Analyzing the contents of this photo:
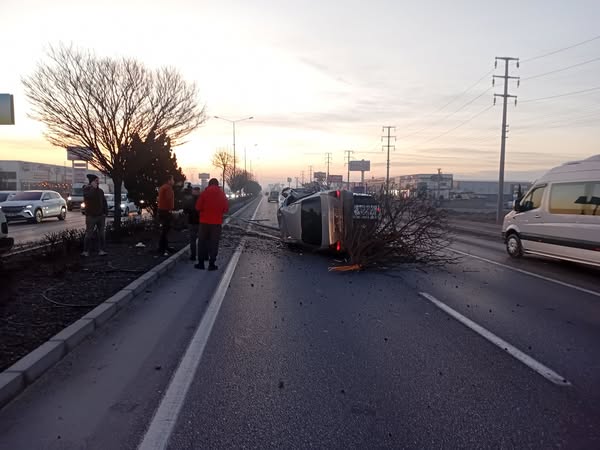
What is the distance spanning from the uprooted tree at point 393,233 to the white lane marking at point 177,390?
16.0ft

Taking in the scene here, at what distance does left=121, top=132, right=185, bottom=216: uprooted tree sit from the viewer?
49.2 feet

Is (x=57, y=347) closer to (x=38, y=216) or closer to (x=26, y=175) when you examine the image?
(x=38, y=216)

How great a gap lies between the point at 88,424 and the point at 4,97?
39.7ft

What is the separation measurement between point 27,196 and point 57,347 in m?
22.6

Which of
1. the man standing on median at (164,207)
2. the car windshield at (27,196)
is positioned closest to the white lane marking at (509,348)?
the man standing on median at (164,207)

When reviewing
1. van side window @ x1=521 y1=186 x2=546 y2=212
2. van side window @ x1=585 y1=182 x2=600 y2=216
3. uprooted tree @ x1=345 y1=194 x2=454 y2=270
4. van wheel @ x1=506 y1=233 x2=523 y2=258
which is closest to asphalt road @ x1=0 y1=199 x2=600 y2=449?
van side window @ x1=585 y1=182 x2=600 y2=216

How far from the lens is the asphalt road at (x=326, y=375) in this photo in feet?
12.2

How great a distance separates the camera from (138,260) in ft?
37.0

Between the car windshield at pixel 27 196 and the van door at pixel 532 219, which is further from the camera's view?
the car windshield at pixel 27 196

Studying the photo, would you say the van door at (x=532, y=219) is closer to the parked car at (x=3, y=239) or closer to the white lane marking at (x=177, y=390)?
the white lane marking at (x=177, y=390)

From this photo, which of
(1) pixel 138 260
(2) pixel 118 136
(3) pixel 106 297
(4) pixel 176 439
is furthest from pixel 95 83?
(4) pixel 176 439

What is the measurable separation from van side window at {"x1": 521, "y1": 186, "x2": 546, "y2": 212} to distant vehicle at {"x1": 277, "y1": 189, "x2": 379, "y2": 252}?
12.7ft

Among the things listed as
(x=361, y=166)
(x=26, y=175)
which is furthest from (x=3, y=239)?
(x=361, y=166)

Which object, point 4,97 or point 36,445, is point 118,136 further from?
point 36,445
